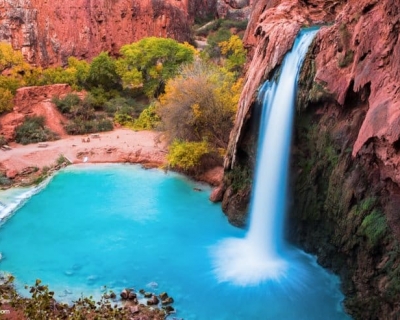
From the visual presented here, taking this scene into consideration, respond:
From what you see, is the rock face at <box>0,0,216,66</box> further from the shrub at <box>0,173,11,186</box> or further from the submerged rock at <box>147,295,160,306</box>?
the submerged rock at <box>147,295,160,306</box>

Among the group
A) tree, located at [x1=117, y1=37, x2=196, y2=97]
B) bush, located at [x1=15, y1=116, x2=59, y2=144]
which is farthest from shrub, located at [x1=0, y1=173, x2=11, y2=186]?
tree, located at [x1=117, y1=37, x2=196, y2=97]

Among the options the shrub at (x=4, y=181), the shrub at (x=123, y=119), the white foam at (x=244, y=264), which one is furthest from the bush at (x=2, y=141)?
the white foam at (x=244, y=264)

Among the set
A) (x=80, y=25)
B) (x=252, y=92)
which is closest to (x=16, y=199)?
(x=252, y=92)

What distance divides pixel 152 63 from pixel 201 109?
669 inches

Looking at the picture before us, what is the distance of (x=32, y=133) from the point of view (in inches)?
1054

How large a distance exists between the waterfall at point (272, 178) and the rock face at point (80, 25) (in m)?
28.9

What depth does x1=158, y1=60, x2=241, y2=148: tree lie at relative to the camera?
1989cm

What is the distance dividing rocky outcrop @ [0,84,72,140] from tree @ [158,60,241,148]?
11307 millimetres

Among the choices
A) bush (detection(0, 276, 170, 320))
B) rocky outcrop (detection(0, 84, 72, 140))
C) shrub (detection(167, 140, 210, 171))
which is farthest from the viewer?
rocky outcrop (detection(0, 84, 72, 140))

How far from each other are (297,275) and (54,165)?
15703mm

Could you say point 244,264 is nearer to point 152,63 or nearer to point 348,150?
point 348,150

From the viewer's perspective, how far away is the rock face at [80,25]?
36.2 meters

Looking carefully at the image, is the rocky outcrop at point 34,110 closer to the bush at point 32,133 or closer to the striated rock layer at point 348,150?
the bush at point 32,133

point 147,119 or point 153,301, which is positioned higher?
point 147,119
